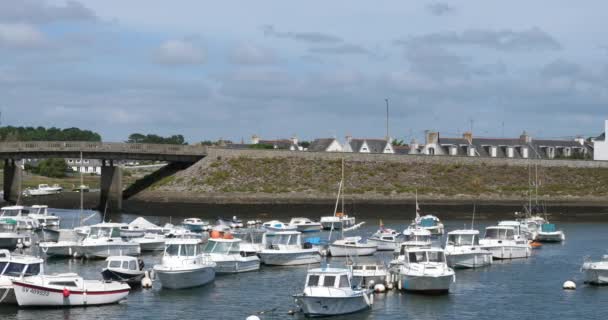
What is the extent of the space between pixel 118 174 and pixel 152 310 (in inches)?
3526

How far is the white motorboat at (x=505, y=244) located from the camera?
270 feet

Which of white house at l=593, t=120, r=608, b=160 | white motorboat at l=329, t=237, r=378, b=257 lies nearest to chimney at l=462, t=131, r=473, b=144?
white house at l=593, t=120, r=608, b=160

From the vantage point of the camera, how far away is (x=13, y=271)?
55750 mm

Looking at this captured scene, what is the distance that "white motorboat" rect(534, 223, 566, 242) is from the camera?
326 ft

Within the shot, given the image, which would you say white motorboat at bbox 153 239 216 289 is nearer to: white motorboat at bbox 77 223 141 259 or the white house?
white motorboat at bbox 77 223 141 259

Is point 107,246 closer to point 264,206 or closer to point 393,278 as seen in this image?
point 393,278

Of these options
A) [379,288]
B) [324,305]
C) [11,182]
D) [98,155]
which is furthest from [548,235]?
[11,182]

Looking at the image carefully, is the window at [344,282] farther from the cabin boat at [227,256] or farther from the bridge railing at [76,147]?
the bridge railing at [76,147]

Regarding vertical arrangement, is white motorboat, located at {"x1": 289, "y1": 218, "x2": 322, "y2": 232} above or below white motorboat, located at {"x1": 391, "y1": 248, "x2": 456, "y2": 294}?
above

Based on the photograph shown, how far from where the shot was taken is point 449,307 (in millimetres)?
58062

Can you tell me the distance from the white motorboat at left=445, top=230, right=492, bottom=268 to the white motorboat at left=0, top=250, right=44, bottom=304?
1248 inches

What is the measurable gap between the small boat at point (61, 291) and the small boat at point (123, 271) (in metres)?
5.57

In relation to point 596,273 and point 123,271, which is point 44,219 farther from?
point 596,273

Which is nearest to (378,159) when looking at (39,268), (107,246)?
(107,246)
